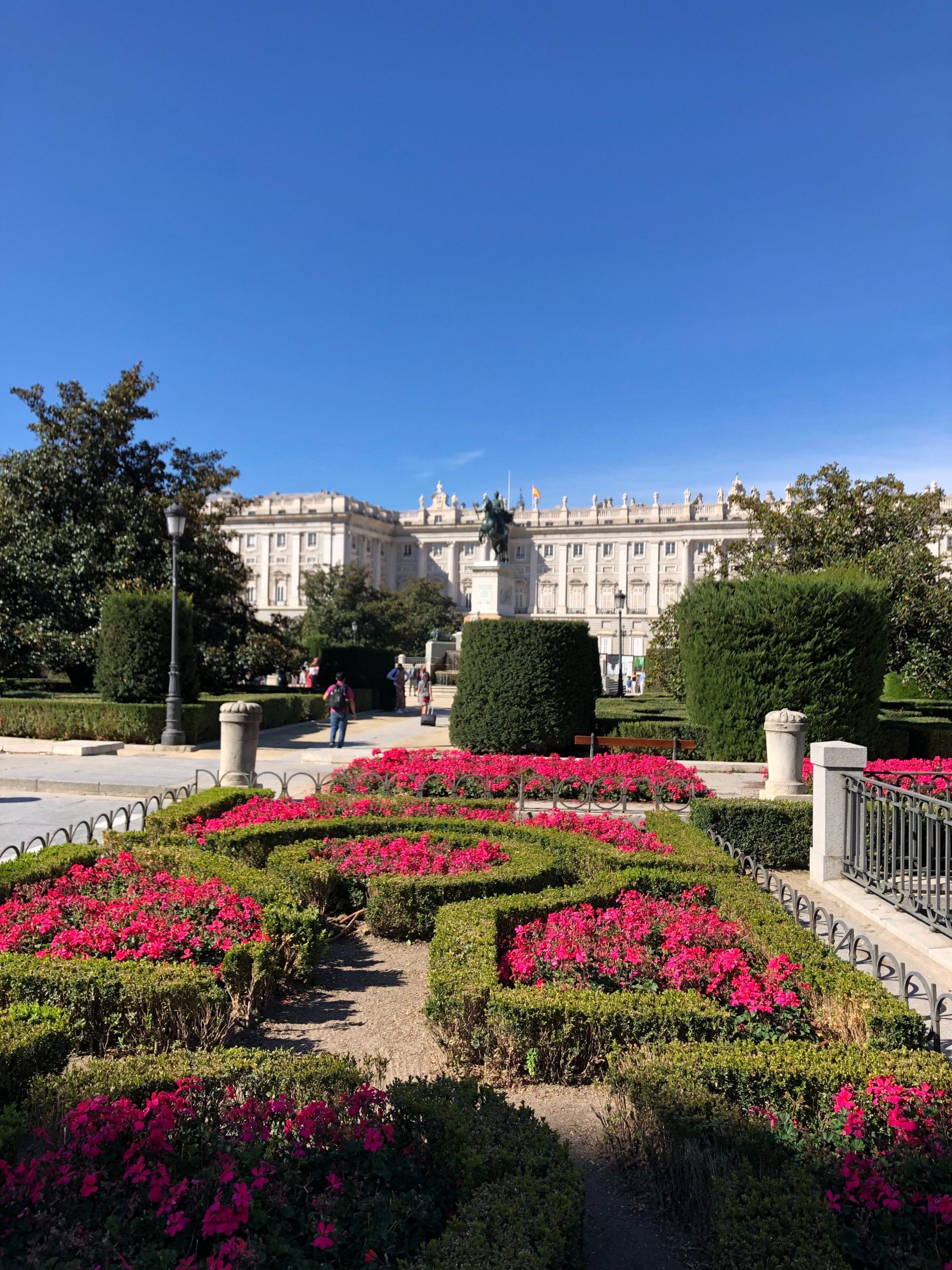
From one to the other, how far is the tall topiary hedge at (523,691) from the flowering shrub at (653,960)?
8.28m

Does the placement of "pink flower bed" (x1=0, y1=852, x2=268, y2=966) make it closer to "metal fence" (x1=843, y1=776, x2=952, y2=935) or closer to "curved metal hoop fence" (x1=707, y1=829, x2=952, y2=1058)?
"curved metal hoop fence" (x1=707, y1=829, x2=952, y2=1058)

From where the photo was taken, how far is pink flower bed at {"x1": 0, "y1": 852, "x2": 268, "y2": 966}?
4547 millimetres

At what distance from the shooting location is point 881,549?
20594 millimetres

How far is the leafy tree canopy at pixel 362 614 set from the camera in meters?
62.9

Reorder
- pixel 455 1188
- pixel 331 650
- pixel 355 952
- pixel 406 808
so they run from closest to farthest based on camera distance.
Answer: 1. pixel 455 1188
2. pixel 355 952
3. pixel 406 808
4. pixel 331 650

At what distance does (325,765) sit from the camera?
48.2 feet

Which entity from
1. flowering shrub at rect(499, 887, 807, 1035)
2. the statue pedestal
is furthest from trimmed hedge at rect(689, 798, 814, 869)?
the statue pedestal

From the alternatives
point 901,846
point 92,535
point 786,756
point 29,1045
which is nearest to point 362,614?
point 92,535

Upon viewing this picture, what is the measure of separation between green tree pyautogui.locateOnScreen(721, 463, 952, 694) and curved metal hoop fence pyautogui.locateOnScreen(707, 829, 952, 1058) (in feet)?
42.7

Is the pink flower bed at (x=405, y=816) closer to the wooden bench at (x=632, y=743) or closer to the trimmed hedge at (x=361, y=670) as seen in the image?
the wooden bench at (x=632, y=743)

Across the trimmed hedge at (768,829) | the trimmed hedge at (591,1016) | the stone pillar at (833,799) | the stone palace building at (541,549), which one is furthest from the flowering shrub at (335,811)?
the stone palace building at (541,549)

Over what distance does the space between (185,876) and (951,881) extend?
198 inches

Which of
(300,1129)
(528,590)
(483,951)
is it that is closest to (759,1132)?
(300,1129)

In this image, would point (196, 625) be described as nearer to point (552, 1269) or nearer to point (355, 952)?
point (355, 952)
